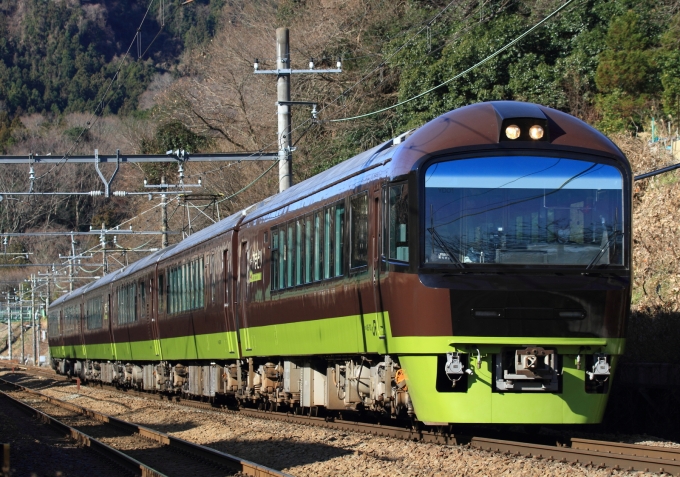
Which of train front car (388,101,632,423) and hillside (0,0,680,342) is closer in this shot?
train front car (388,101,632,423)

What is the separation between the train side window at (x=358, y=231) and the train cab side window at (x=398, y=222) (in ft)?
2.18

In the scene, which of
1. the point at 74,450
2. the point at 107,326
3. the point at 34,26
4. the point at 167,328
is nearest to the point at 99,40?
the point at 34,26

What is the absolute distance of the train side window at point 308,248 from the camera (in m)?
12.1

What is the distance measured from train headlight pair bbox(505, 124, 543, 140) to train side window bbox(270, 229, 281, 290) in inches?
185

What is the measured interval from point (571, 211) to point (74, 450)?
24.6ft

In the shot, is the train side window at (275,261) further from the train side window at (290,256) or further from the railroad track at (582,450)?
the railroad track at (582,450)

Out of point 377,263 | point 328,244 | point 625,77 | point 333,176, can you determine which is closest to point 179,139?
point 625,77

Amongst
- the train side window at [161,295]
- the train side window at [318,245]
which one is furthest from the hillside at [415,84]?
the train side window at [318,245]

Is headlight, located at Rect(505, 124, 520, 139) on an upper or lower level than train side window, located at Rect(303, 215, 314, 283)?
upper

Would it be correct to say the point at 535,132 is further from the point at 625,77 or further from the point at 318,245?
the point at 625,77

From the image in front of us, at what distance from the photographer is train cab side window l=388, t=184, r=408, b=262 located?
9.47 meters

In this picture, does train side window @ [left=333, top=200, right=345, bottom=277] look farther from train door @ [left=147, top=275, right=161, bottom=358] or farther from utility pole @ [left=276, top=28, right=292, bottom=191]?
train door @ [left=147, top=275, right=161, bottom=358]

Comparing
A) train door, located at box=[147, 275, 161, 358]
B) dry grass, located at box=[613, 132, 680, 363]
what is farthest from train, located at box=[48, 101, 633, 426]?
train door, located at box=[147, 275, 161, 358]

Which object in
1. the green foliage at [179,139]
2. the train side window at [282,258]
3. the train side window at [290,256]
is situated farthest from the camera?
the green foliage at [179,139]
